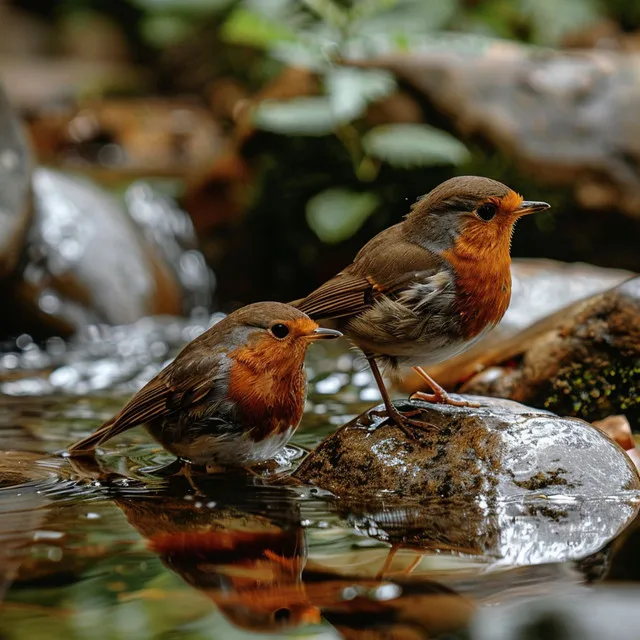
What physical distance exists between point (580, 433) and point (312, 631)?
5.35 ft

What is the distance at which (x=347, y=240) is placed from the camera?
9148 millimetres

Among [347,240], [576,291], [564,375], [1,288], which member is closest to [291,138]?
[347,240]

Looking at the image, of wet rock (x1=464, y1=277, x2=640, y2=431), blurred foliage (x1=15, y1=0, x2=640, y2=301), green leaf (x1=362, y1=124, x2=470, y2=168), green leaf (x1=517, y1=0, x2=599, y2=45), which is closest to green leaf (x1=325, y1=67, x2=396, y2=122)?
blurred foliage (x1=15, y1=0, x2=640, y2=301)

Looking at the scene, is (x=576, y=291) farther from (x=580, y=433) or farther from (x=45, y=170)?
(x=45, y=170)

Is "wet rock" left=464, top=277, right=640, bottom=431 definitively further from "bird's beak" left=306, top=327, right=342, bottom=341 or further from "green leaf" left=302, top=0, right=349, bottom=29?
"green leaf" left=302, top=0, right=349, bottom=29

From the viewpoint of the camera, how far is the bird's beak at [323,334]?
382cm

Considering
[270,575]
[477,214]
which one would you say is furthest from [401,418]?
[270,575]

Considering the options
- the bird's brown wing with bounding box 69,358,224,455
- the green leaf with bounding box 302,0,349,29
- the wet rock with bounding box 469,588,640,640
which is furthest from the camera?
the green leaf with bounding box 302,0,349,29

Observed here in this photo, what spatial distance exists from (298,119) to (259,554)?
19.6ft

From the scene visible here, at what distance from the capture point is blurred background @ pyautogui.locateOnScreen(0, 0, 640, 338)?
328 inches

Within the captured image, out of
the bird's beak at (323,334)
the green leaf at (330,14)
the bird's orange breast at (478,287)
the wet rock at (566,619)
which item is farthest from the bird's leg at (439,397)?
the green leaf at (330,14)

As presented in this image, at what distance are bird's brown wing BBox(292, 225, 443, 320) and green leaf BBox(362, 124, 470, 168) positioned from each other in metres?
3.92

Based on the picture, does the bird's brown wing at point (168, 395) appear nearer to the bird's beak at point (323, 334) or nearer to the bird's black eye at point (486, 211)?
the bird's beak at point (323, 334)

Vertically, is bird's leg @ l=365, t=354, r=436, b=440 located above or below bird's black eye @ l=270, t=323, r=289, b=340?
below
